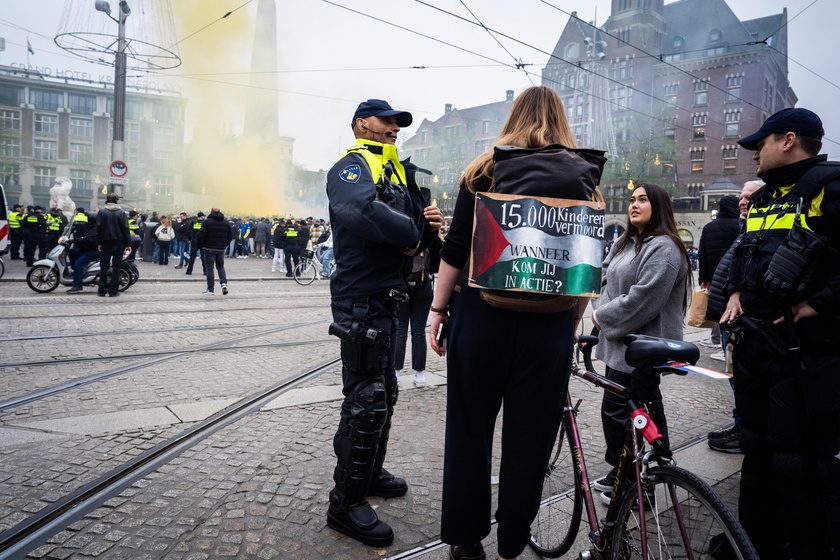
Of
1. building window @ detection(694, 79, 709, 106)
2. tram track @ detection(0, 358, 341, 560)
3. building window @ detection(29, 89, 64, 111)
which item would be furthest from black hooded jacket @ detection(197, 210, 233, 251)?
building window @ detection(29, 89, 64, 111)

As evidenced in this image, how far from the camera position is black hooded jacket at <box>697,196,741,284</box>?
601 cm

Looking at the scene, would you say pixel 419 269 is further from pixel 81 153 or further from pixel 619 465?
pixel 81 153

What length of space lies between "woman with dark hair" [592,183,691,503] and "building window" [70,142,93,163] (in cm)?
7529

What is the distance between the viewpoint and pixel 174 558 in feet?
8.34

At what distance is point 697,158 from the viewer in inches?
2142

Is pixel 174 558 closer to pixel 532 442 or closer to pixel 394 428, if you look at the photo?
pixel 532 442

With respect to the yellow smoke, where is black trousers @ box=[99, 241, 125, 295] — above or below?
below

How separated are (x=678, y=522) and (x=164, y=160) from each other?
7240 centimetres

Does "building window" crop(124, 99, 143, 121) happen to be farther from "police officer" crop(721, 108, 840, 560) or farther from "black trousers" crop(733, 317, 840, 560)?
"black trousers" crop(733, 317, 840, 560)

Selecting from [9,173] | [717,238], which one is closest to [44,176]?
[9,173]

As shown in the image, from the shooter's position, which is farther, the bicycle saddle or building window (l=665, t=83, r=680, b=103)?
building window (l=665, t=83, r=680, b=103)

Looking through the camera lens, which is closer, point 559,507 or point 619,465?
point 619,465

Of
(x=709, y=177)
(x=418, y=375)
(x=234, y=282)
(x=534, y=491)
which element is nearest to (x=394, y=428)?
(x=418, y=375)

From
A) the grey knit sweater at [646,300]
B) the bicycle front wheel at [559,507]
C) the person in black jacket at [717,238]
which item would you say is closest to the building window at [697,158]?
the person in black jacket at [717,238]
